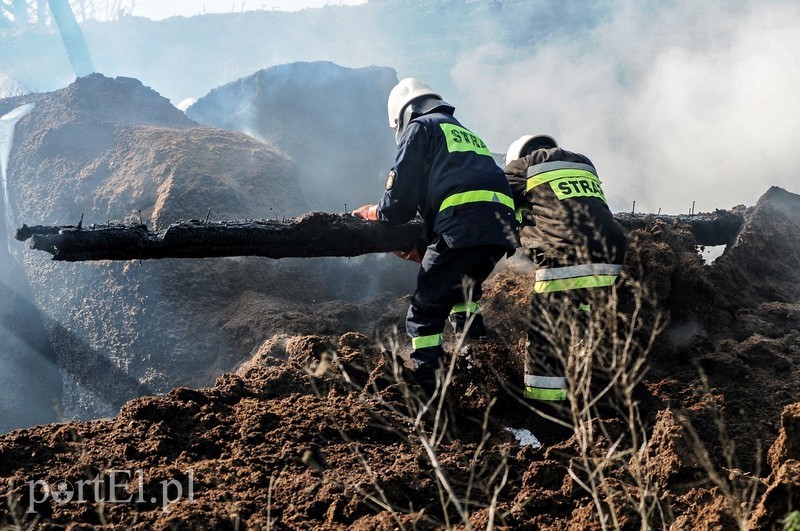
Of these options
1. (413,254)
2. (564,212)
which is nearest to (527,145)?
(564,212)

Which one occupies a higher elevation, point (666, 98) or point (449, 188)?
point (666, 98)

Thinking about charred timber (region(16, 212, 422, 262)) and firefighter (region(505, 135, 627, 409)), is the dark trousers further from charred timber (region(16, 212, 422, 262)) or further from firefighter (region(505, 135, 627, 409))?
charred timber (region(16, 212, 422, 262))

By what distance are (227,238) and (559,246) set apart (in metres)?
2.32

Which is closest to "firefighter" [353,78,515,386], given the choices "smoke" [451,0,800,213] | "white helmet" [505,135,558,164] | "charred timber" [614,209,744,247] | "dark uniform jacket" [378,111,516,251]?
"dark uniform jacket" [378,111,516,251]

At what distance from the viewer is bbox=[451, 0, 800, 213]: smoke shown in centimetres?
1226

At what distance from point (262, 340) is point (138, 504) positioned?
319cm

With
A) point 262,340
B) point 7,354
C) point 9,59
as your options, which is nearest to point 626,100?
point 262,340

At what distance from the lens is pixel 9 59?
18531mm

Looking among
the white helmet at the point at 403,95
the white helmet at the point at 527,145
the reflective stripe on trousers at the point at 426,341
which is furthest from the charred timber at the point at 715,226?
the reflective stripe on trousers at the point at 426,341

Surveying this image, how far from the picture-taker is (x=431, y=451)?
7.70 feet

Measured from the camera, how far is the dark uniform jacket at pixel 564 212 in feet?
14.9

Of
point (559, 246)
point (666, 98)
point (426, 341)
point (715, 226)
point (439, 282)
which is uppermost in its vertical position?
point (666, 98)

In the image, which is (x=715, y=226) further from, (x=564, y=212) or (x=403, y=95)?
(x=403, y=95)

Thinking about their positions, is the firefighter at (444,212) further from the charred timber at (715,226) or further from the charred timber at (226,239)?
the charred timber at (715,226)
